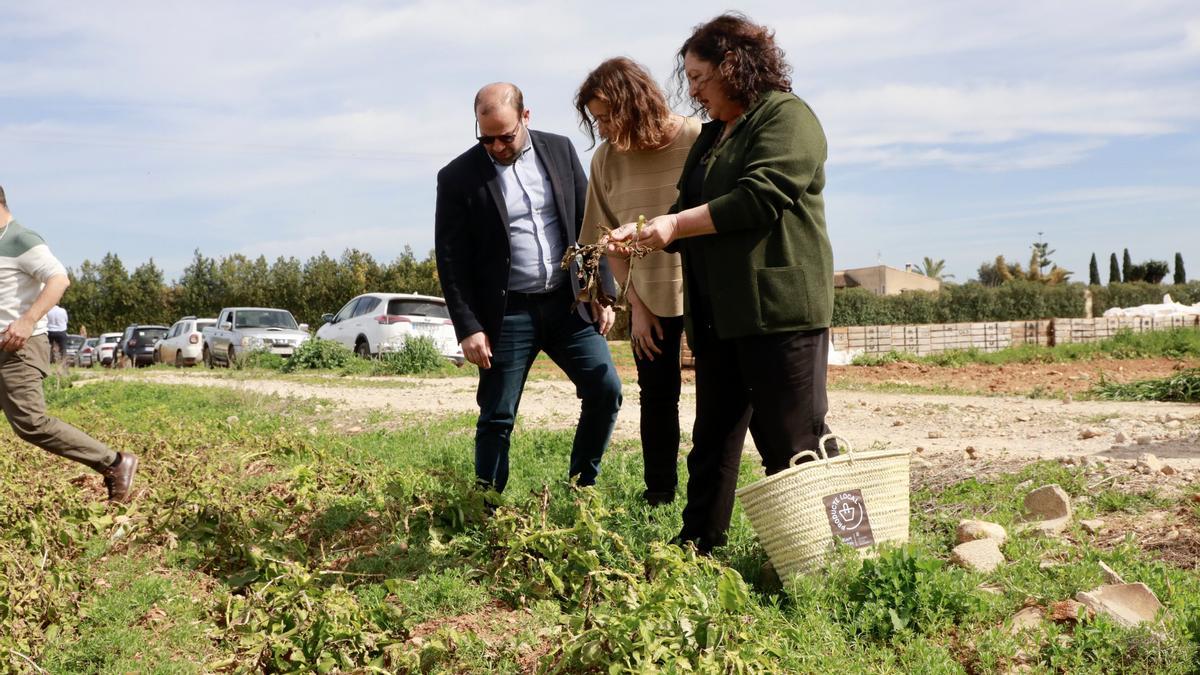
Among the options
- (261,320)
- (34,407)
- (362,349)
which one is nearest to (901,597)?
(34,407)

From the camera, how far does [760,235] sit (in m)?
3.17

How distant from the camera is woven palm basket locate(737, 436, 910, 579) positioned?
3.09 m

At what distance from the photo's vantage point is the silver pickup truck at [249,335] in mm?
19812

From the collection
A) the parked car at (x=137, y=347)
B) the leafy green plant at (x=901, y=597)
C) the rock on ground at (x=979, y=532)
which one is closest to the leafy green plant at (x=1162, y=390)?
the rock on ground at (x=979, y=532)

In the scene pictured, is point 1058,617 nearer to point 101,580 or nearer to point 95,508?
point 101,580

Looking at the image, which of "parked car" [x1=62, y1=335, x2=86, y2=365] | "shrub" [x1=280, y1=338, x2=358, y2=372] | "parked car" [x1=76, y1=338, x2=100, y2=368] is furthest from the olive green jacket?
"parked car" [x1=62, y1=335, x2=86, y2=365]

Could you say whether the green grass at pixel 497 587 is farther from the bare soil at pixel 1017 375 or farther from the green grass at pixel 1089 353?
the green grass at pixel 1089 353

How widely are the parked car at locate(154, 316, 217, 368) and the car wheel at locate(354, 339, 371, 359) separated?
7.59 meters

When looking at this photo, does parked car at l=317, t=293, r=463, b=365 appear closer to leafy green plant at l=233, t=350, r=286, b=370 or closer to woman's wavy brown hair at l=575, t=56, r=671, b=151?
leafy green plant at l=233, t=350, r=286, b=370

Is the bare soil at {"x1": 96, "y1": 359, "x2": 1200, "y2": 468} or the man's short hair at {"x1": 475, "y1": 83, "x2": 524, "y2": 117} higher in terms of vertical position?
the man's short hair at {"x1": 475, "y1": 83, "x2": 524, "y2": 117}

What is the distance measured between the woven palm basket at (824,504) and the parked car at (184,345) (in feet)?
76.0

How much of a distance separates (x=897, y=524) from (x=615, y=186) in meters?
1.80

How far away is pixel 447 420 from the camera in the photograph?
28.2 ft

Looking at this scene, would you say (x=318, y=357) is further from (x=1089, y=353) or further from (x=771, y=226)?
(x=771, y=226)
